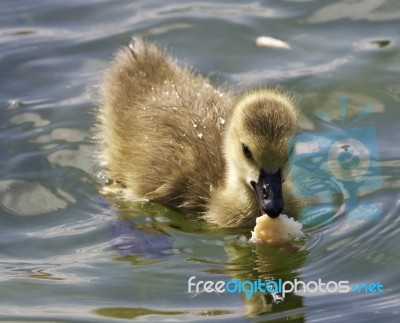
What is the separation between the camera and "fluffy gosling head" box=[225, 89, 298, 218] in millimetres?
4309

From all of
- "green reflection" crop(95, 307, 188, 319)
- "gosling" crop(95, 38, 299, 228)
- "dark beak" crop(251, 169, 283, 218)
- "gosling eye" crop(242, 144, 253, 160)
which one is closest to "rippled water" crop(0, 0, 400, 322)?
"green reflection" crop(95, 307, 188, 319)

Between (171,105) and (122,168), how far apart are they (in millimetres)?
448

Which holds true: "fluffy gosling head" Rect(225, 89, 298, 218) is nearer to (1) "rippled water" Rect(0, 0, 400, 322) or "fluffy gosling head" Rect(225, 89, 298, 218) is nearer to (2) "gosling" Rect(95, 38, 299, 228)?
(2) "gosling" Rect(95, 38, 299, 228)

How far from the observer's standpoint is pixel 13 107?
233 inches

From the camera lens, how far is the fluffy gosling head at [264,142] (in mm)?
4309

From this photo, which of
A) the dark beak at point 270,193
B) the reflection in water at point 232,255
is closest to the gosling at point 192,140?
the dark beak at point 270,193

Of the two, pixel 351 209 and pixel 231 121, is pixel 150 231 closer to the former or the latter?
pixel 231 121

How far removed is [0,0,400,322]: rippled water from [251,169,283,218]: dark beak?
0.29 m
